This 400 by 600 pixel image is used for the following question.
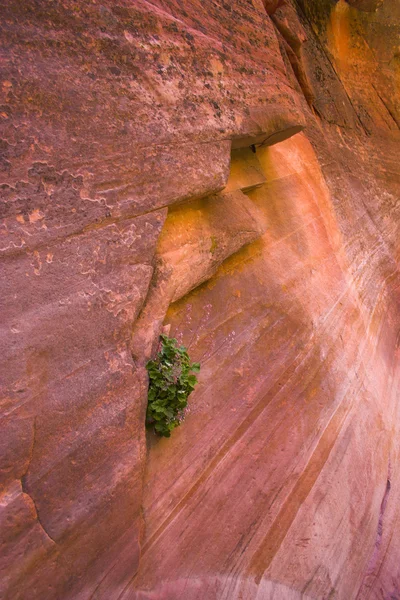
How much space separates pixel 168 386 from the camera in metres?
3.72

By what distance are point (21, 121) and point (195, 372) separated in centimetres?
245

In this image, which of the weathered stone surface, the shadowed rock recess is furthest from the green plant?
the weathered stone surface

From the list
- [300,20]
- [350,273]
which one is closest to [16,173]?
[350,273]

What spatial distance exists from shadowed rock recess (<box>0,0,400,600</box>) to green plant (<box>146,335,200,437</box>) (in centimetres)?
13

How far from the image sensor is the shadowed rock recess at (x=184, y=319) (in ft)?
9.95

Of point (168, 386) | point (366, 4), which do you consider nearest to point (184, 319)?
point (168, 386)

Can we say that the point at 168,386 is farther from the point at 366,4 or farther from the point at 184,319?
the point at 366,4

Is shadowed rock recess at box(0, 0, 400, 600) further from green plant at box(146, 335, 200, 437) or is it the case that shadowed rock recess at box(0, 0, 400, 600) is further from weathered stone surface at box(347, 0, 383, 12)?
weathered stone surface at box(347, 0, 383, 12)

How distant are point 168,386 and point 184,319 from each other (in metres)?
0.75

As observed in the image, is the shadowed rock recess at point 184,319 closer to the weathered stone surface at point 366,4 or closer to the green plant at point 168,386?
the green plant at point 168,386

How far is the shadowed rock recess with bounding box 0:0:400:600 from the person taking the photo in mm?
3031

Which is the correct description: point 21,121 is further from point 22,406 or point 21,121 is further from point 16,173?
point 22,406

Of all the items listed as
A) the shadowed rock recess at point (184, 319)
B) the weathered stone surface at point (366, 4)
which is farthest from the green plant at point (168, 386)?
the weathered stone surface at point (366, 4)

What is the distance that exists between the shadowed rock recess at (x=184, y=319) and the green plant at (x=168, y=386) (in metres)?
0.13
